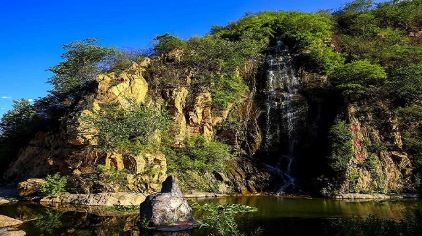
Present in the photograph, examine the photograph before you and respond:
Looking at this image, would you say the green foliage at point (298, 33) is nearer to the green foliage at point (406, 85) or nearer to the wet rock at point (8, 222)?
the green foliage at point (406, 85)

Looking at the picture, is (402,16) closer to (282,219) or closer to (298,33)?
(298,33)

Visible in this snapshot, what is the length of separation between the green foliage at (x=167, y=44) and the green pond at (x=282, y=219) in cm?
1654

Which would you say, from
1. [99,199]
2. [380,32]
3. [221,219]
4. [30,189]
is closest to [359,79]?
[380,32]

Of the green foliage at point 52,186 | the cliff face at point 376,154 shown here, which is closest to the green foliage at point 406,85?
the cliff face at point 376,154

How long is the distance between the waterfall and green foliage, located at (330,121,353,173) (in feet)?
10.9

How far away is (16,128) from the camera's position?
3316cm

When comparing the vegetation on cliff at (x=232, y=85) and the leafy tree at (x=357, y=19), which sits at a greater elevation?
the leafy tree at (x=357, y=19)

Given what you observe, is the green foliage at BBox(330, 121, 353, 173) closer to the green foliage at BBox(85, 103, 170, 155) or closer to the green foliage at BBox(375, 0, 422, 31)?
the green foliage at BBox(85, 103, 170, 155)

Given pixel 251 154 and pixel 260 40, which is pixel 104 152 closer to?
pixel 251 154

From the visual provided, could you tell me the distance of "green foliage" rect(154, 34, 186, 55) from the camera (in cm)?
3400

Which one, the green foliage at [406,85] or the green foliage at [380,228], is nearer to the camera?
the green foliage at [380,228]

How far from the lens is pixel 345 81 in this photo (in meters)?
28.7

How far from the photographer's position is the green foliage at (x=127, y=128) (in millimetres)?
24203

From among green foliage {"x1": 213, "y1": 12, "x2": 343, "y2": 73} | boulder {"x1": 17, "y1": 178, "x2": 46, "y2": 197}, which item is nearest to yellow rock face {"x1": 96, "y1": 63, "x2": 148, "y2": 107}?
boulder {"x1": 17, "y1": 178, "x2": 46, "y2": 197}
